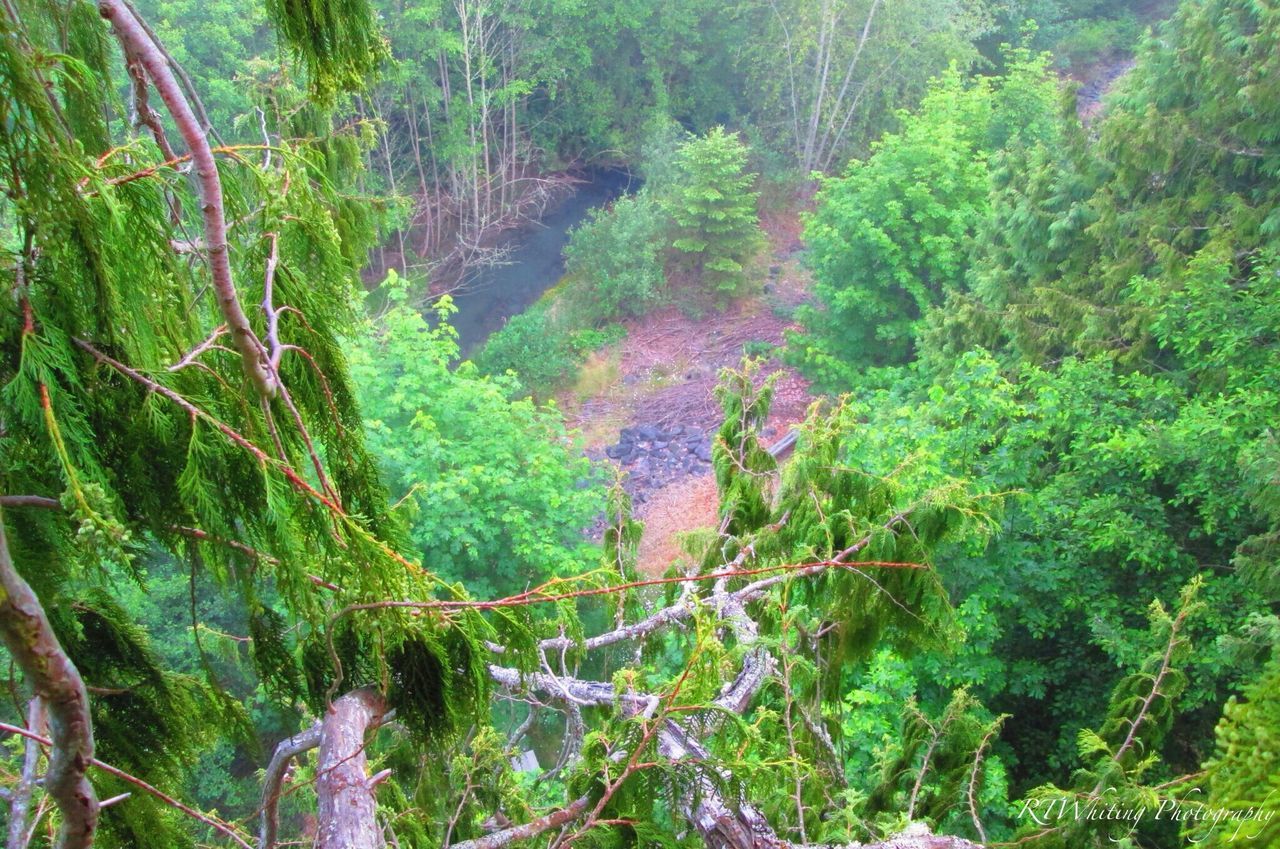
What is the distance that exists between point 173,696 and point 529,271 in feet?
55.0

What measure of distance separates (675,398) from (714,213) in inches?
151

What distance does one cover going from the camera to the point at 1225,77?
24.8ft

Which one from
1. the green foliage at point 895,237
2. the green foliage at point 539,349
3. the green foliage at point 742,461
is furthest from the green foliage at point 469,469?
the green foliage at point 895,237

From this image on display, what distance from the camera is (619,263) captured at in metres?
16.0

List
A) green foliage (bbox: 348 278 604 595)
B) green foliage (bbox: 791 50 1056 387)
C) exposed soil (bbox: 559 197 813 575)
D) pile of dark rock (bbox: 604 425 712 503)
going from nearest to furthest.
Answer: green foliage (bbox: 348 278 604 595)
exposed soil (bbox: 559 197 813 575)
green foliage (bbox: 791 50 1056 387)
pile of dark rock (bbox: 604 425 712 503)

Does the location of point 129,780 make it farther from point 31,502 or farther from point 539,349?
point 539,349

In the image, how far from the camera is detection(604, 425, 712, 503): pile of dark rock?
42.1 feet

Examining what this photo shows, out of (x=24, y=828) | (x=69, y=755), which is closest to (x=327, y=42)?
(x=69, y=755)

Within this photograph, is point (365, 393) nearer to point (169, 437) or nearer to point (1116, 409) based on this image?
point (1116, 409)

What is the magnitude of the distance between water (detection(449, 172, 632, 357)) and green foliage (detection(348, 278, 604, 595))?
17.5 ft

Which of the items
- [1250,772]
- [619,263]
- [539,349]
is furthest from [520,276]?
[1250,772]

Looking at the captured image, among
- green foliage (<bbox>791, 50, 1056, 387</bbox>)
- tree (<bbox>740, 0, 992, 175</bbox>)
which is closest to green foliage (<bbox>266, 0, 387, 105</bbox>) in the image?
green foliage (<bbox>791, 50, 1056, 387</bbox>)

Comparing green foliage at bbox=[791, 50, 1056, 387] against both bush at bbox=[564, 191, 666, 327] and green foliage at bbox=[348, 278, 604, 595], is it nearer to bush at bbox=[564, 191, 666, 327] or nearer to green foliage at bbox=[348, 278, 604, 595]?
bush at bbox=[564, 191, 666, 327]

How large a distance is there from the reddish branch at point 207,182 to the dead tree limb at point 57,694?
48 cm
